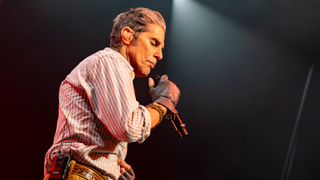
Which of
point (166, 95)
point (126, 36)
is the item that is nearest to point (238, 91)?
point (166, 95)

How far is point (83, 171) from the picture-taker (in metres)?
0.70

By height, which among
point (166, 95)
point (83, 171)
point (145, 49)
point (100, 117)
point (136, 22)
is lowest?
point (83, 171)

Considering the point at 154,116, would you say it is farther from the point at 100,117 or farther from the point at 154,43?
the point at 154,43

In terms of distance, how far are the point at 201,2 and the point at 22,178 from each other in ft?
7.37

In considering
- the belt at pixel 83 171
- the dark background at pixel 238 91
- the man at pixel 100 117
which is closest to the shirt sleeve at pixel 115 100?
the man at pixel 100 117

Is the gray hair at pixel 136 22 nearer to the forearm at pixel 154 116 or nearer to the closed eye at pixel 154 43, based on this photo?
the closed eye at pixel 154 43

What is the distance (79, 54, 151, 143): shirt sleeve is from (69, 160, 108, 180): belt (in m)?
0.15

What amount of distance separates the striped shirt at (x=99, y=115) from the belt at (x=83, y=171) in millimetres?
16

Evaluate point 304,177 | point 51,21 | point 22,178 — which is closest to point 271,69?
point 304,177

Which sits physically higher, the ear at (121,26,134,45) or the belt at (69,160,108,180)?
the ear at (121,26,134,45)

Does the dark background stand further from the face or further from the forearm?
the forearm

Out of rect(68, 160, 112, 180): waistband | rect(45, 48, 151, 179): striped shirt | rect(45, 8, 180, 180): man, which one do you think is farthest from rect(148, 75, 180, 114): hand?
rect(68, 160, 112, 180): waistband

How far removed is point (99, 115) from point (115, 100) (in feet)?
0.25

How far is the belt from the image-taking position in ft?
2.24
